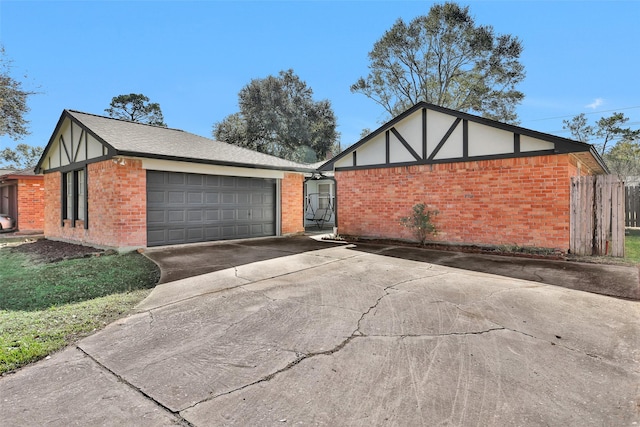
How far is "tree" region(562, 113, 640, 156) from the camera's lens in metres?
21.1

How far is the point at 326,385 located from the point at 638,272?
679 cm

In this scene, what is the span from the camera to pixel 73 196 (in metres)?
11.2

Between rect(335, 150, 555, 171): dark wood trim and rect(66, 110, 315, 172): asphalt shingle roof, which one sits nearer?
rect(335, 150, 555, 171): dark wood trim

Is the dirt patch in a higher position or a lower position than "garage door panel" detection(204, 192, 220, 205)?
lower

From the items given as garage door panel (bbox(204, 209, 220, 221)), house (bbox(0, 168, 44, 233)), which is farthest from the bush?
house (bbox(0, 168, 44, 233))

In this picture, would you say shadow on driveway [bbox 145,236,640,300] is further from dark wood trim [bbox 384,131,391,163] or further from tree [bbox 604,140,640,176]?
tree [bbox 604,140,640,176]

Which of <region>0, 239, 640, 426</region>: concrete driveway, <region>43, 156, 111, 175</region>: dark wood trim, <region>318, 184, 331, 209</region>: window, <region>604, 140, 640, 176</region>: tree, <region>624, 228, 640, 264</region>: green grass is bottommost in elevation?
<region>0, 239, 640, 426</region>: concrete driveway

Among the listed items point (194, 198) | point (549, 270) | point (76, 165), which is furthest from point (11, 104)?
point (549, 270)

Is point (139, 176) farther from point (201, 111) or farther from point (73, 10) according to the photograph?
point (201, 111)

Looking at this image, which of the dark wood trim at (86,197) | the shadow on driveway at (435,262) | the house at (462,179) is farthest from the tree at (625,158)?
the dark wood trim at (86,197)

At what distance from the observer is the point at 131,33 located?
40.1 feet

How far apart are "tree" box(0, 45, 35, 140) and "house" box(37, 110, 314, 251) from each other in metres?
3.33

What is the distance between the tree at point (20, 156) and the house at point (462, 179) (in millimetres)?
51085

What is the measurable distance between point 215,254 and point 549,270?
294 inches
